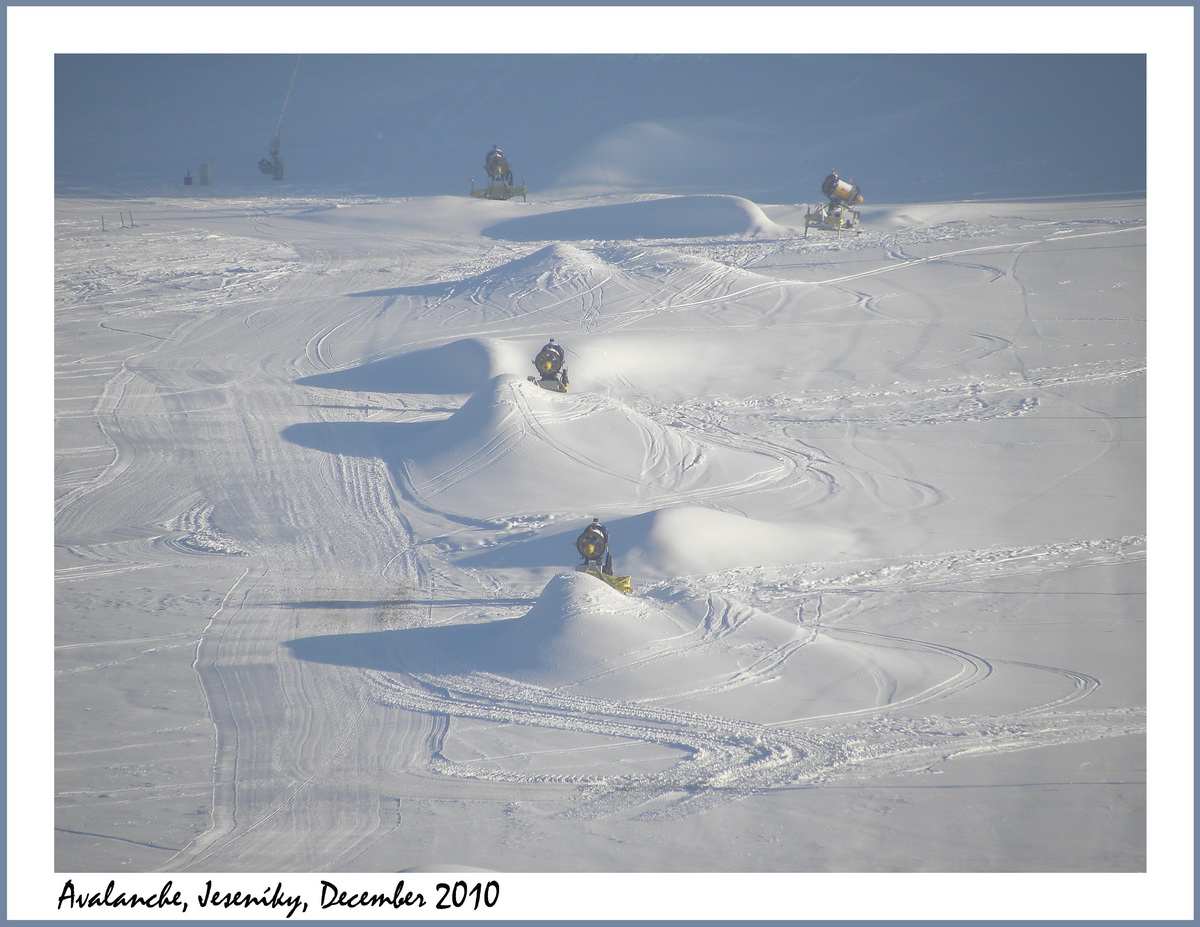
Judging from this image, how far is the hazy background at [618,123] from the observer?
3638 cm

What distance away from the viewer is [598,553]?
36.7 feet

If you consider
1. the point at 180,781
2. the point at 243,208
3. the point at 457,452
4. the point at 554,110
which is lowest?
the point at 180,781

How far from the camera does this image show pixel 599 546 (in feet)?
36.6

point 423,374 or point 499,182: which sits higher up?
point 499,182

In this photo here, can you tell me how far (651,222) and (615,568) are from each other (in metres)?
18.5

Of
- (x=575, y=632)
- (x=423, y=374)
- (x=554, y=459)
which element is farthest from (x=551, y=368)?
(x=575, y=632)

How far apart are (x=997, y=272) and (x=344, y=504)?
53.8 ft

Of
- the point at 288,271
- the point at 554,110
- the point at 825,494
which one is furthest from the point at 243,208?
the point at 825,494

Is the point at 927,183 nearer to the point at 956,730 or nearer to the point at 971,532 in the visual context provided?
the point at 971,532

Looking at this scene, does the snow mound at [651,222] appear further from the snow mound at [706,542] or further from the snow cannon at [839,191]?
the snow mound at [706,542]

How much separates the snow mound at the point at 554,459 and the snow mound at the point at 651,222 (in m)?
13.4

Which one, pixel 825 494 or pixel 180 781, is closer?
pixel 180 781

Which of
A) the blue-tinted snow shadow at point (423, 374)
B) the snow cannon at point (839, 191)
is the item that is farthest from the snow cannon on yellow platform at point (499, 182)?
the blue-tinted snow shadow at point (423, 374)

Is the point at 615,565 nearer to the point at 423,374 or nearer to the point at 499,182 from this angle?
the point at 423,374
